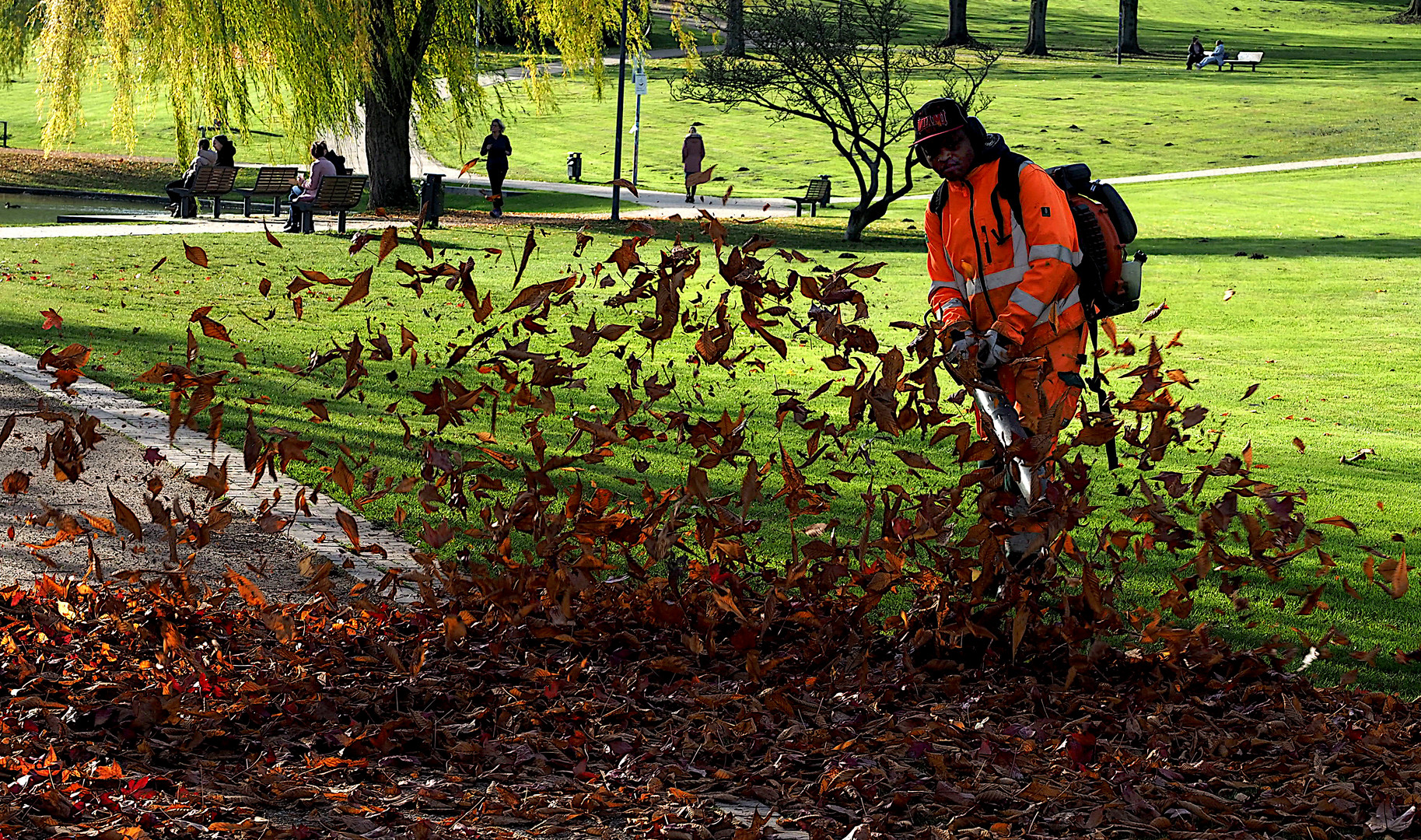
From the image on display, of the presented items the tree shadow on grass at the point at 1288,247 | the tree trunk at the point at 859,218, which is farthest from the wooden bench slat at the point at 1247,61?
the tree trunk at the point at 859,218

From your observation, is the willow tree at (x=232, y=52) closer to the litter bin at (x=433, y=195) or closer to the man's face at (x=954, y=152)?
the litter bin at (x=433, y=195)

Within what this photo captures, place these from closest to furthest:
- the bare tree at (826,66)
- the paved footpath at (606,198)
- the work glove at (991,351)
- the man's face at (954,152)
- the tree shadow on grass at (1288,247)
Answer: the work glove at (991,351) → the man's face at (954,152) → the tree shadow on grass at (1288,247) → the paved footpath at (606,198) → the bare tree at (826,66)

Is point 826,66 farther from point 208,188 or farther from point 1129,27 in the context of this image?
point 1129,27

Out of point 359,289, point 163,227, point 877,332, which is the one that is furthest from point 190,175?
point 359,289

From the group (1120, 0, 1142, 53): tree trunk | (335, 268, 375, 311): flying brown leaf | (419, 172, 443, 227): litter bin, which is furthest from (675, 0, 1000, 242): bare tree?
(1120, 0, 1142, 53): tree trunk

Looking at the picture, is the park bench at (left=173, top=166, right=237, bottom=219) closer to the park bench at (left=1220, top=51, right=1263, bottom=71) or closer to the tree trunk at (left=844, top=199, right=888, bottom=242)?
the tree trunk at (left=844, top=199, right=888, bottom=242)

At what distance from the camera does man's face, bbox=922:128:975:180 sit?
528cm

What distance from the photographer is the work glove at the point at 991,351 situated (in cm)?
493

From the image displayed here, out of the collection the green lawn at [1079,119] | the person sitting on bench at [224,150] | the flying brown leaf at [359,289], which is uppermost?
the green lawn at [1079,119]

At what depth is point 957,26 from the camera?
59.5m

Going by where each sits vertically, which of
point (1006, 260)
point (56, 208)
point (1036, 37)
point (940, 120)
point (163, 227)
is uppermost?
point (1036, 37)

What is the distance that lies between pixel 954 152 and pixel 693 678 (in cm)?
223

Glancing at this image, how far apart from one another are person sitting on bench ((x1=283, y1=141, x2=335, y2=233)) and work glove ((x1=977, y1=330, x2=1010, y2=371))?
18027 millimetres

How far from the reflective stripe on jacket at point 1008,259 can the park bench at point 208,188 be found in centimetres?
2097
